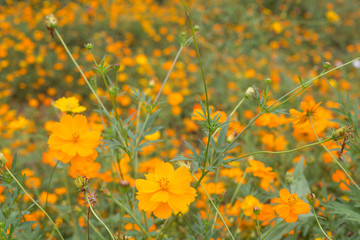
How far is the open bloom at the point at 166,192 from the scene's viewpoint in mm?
676

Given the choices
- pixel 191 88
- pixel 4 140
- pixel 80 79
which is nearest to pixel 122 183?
pixel 4 140

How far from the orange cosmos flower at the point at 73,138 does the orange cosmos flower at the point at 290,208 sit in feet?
1.60

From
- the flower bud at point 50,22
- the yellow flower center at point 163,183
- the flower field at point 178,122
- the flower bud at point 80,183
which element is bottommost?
the flower field at point 178,122

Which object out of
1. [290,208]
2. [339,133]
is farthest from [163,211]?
[339,133]

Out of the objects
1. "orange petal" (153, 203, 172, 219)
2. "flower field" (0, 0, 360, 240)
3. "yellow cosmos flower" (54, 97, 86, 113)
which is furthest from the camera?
"yellow cosmos flower" (54, 97, 86, 113)

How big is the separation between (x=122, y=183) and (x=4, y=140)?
170 centimetres

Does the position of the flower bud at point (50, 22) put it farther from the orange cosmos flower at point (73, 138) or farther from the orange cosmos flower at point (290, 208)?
the orange cosmos flower at point (290, 208)

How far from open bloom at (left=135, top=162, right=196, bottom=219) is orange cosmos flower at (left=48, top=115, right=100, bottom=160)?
0.16 m

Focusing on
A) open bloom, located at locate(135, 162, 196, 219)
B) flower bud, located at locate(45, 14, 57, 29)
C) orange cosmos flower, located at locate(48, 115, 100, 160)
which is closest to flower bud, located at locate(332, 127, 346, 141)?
open bloom, located at locate(135, 162, 196, 219)

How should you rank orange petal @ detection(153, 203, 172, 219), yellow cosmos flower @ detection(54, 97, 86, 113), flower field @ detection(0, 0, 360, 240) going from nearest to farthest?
orange petal @ detection(153, 203, 172, 219), flower field @ detection(0, 0, 360, 240), yellow cosmos flower @ detection(54, 97, 86, 113)

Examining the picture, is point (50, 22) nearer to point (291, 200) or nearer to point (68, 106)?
point (68, 106)

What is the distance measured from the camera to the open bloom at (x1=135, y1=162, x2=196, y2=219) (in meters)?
0.68

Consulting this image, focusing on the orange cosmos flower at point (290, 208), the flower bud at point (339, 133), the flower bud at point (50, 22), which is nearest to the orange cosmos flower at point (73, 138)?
the flower bud at point (50, 22)

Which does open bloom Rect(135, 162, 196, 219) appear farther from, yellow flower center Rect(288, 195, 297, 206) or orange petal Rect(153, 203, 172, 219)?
yellow flower center Rect(288, 195, 297, 206)
